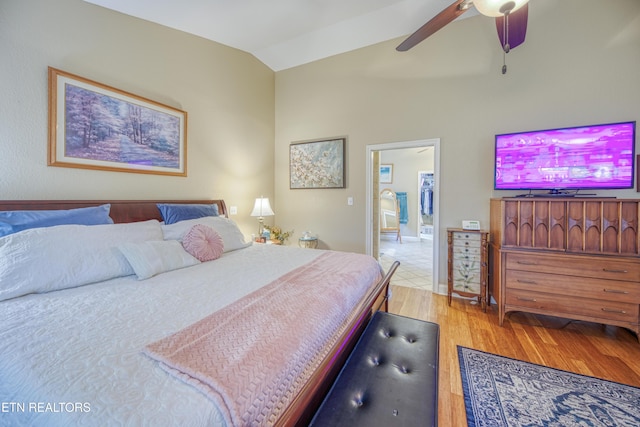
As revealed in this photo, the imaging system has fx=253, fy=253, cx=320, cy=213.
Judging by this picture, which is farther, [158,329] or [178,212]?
[178,212]

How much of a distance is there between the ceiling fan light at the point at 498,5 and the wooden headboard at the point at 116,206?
10.2ft

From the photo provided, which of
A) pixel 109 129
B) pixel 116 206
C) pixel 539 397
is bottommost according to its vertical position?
pixel 539 397

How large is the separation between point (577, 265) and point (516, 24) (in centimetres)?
209

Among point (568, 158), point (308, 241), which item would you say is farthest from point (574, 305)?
point (308, 241)

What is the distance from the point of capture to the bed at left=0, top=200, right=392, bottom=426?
66 centimetres

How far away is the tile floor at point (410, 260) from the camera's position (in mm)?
3787

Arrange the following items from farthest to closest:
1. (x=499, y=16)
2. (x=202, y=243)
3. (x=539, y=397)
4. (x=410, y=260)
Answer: (x=410, y=260) → (x=202, y=243) → (x=499, y=16) → (x=539, y=397)

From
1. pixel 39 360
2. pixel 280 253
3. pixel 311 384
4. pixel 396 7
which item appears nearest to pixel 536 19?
pixel 396 7

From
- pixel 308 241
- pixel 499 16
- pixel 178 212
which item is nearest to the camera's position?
pixel 499 16

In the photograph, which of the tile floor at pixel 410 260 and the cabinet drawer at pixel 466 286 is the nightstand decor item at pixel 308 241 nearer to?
the tile floor at pixel 410 260

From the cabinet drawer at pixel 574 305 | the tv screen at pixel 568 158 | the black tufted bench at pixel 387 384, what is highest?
the tv screen at pixel 568 158

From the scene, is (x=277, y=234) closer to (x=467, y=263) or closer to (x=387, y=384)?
(x=467, y=263)

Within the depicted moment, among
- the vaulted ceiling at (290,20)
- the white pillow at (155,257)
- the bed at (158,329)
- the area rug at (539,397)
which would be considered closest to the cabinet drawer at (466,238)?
the area rug at (539,397)

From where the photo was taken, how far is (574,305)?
2234 mm
